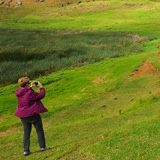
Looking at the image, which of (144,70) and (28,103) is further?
(144,70)

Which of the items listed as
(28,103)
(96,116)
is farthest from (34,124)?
(96,116)

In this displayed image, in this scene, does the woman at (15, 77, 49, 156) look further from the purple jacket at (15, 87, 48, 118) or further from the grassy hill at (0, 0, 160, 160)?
the grassy hill at (0, 0, 160, 160)

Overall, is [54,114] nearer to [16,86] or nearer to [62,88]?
[62,88]

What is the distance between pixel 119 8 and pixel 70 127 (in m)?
109

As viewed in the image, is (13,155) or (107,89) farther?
(107,89)

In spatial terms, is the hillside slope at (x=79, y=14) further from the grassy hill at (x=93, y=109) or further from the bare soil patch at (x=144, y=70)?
the bare soil patch at (x=144, y=70)

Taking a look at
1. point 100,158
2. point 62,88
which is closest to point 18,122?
point 62,88

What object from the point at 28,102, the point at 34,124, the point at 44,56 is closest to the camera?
the point at 28,102

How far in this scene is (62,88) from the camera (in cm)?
1938

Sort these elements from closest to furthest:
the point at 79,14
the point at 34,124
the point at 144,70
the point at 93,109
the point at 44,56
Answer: the point at 34,124 < the point at 93,109 < the point at 144,70 < the point at 44,56 < the point at 79,14

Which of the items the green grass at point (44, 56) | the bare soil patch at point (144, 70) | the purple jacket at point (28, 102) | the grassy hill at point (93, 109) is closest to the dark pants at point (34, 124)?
the purple jacket at point (28, 102)

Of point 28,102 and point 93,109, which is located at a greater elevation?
point 28,102

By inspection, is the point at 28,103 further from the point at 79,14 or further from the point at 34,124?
the point at 79,14

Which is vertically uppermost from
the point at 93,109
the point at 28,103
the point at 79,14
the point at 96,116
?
the point at 28,103
